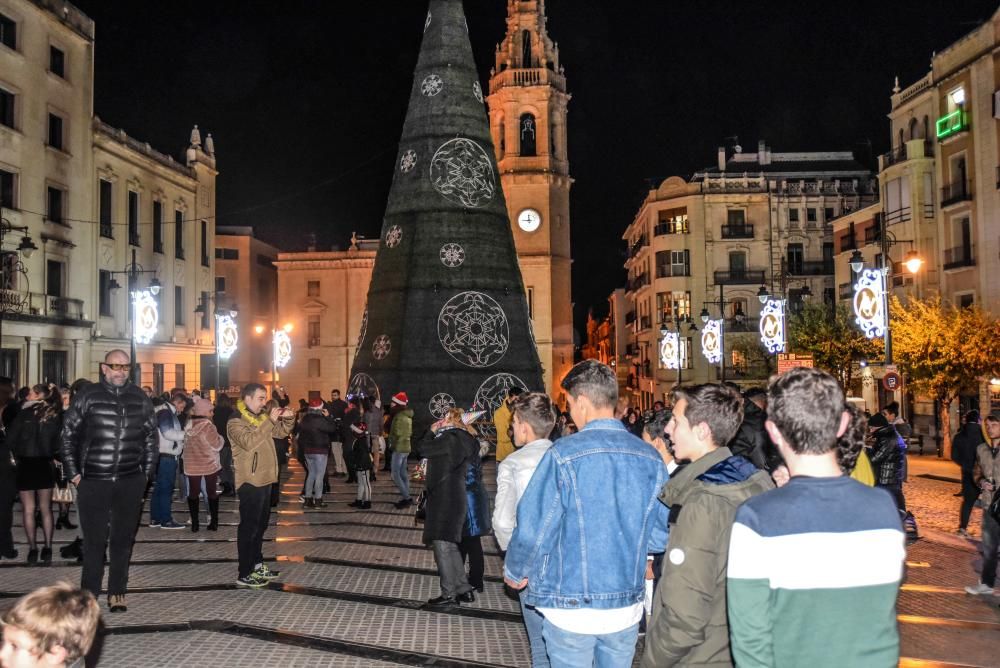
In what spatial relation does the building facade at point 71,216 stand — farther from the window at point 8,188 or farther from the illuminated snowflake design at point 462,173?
the illuminated snowflake design at point 462,173

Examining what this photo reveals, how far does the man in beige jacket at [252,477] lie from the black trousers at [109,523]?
3.78 ft

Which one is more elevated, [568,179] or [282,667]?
[568,179]

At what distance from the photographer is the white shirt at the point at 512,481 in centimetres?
543

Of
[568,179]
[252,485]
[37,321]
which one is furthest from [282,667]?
[568,179]

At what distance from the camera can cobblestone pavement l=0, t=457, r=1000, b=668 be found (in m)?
6.33

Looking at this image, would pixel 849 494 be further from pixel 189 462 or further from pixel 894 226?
→ pixel 894 226

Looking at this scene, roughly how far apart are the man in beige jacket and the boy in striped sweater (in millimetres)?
6234

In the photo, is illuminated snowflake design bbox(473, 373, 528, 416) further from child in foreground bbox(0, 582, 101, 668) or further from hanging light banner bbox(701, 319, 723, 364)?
child in foreground bbox(0, 582, 101, 668)

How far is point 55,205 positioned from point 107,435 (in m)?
27.4

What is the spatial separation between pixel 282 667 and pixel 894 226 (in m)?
37.1

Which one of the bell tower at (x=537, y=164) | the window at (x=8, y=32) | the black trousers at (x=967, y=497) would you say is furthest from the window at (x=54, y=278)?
the black trousers at (x=967, y=497)

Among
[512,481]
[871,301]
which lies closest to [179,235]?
[871,301]

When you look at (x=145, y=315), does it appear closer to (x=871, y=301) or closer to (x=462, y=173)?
(x=462, y=173)

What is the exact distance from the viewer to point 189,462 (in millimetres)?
11750
